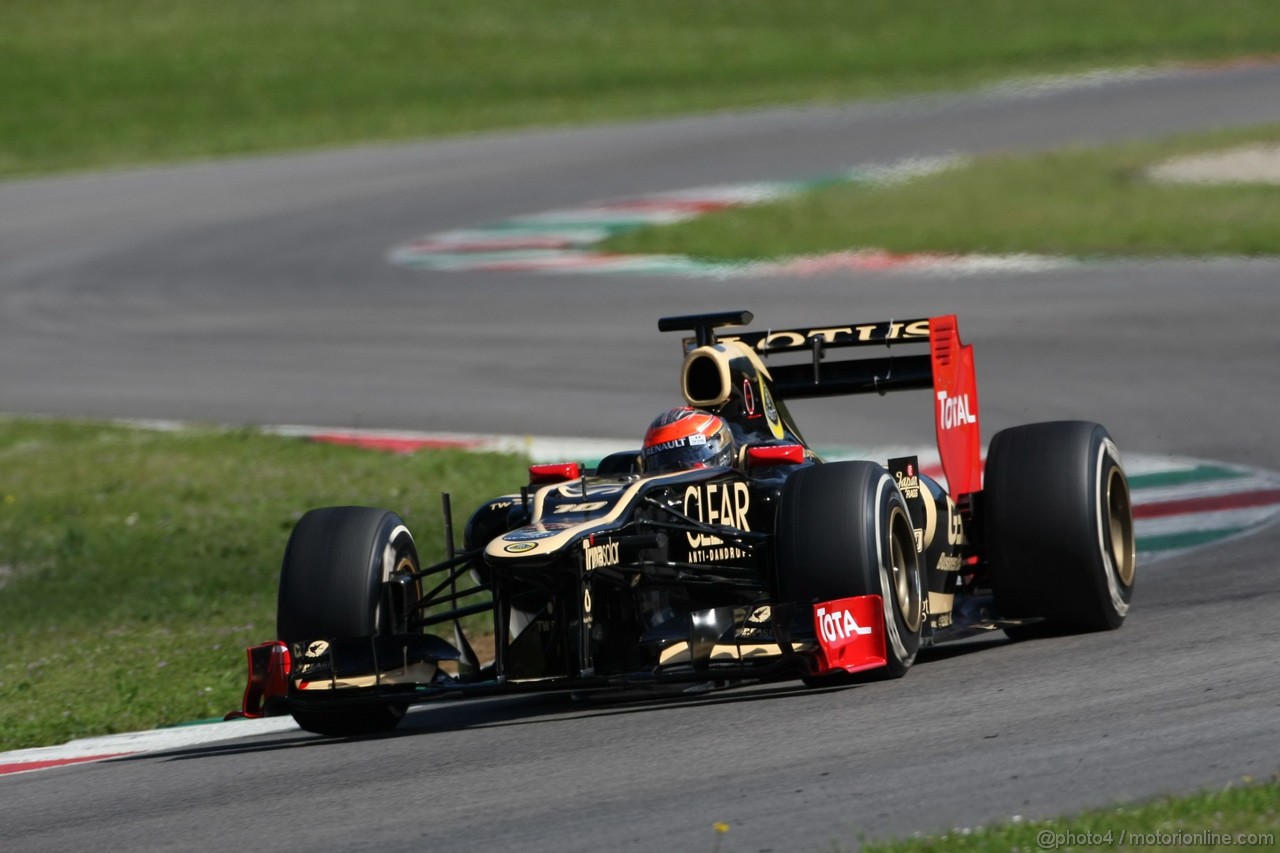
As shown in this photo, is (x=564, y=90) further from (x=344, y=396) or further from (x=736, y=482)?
(x=736, y=482)

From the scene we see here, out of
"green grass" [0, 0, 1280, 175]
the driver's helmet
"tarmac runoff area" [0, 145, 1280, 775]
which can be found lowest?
"tarmac runoff area" [0, 145, 1280, 775]

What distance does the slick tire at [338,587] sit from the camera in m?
8.56

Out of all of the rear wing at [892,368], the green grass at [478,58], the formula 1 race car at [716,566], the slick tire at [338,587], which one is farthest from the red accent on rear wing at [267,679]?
the green grass at [478,58]

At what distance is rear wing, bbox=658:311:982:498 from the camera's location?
33.0ft

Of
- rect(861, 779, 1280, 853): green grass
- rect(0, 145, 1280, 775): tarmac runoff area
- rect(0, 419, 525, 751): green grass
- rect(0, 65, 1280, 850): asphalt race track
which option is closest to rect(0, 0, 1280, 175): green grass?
rect(0, 65, 1280, 850): asphalt race track

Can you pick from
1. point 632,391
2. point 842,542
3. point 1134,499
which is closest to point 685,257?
point 632,391

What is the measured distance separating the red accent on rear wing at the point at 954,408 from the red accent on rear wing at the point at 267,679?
11.2ft

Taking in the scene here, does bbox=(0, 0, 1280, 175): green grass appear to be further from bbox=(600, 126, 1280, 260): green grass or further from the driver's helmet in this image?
the driver's helmet

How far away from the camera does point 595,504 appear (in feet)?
28.0

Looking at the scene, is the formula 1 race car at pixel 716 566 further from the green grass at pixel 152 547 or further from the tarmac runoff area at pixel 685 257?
the tarmac runoff area at pixel 685 257

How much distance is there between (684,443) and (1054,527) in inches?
69.3

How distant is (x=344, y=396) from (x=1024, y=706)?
38.0 ft

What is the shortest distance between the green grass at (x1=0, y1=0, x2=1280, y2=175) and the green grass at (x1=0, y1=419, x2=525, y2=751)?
19.8 meters

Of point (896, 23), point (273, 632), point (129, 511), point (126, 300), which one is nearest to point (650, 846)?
point (273, 632)
